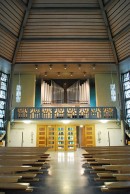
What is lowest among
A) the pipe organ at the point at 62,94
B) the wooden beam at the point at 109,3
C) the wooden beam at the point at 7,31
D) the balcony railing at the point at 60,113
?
the balcony railing at the point at 60,113

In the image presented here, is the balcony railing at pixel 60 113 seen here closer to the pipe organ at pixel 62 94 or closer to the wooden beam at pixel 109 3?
the pipe organ at pixel 62 94

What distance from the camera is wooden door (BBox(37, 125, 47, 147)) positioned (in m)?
11.0

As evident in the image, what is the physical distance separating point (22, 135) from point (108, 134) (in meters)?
5.38

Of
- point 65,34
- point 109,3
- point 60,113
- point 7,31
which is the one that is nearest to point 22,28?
point 7,31

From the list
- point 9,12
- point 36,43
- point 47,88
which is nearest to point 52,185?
point 9,12

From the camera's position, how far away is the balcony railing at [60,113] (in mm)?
10424

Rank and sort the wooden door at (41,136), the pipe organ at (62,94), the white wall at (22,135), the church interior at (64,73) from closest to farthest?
the church interior at (64,73) → the white wall at (22,135) → the wooden door at (41,136) → the pipe organ at (62,94)

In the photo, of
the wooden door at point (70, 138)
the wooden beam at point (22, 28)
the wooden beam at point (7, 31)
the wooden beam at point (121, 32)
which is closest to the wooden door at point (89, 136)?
the wooden door at point (70, 138)

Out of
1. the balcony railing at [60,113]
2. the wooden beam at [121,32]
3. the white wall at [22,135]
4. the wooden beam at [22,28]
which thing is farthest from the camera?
the white wall at [22,135]

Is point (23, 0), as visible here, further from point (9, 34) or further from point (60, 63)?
point (60, 63)

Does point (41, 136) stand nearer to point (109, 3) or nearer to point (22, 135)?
point (22, 135)

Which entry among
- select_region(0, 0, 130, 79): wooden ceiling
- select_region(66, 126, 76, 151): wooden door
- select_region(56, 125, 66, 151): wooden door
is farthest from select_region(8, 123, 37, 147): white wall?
select_region(0, 0, 130, 79): wooden ceiling

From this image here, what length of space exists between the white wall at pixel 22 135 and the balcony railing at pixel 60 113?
0.86m

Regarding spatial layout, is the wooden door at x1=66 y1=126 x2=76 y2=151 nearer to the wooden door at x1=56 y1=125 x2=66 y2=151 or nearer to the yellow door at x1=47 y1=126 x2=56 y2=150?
the wooden door at x1=56 y1=125 x2=66 y2=151
